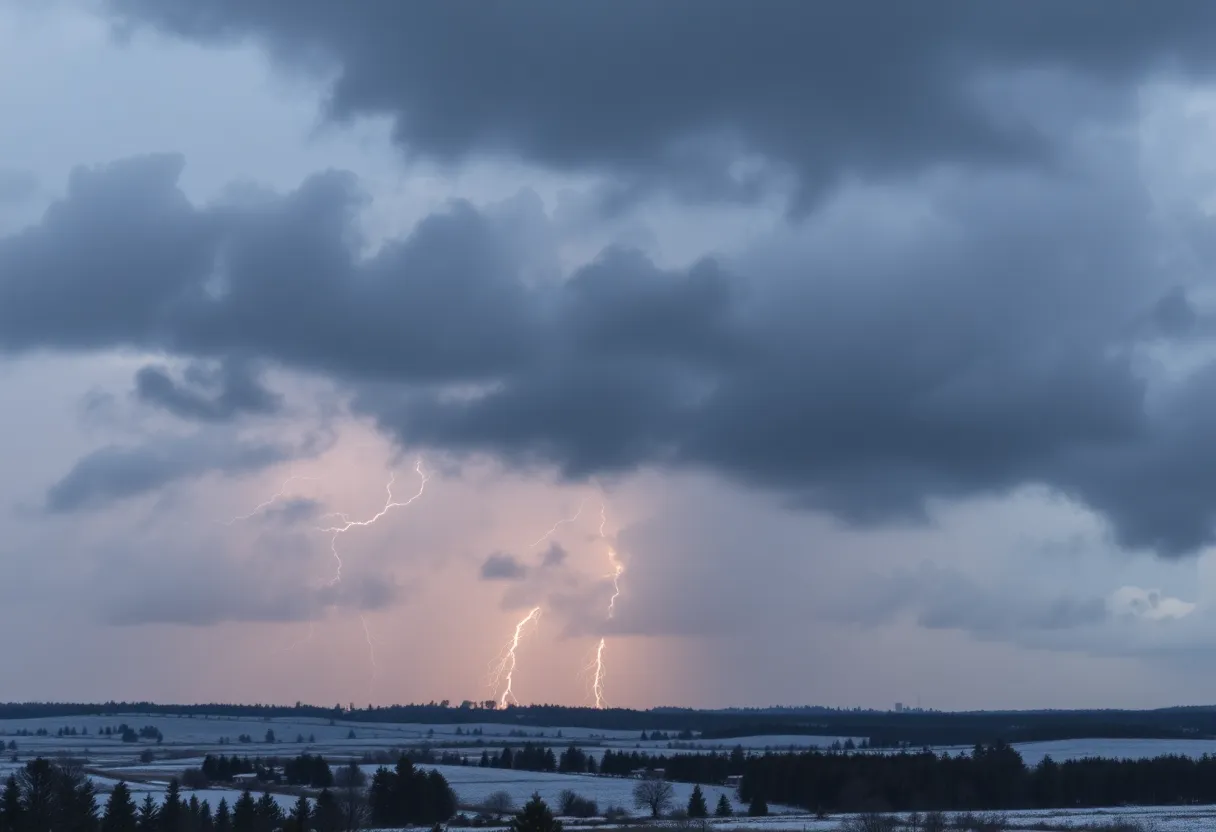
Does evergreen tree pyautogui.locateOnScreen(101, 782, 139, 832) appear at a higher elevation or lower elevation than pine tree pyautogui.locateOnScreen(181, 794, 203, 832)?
higher

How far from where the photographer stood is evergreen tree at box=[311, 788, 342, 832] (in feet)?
316

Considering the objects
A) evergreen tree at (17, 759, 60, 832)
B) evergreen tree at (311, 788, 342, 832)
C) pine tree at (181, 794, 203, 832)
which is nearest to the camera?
evergreen tree at (17, 759, 60, 832)

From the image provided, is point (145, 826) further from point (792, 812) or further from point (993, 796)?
point (993, 796)

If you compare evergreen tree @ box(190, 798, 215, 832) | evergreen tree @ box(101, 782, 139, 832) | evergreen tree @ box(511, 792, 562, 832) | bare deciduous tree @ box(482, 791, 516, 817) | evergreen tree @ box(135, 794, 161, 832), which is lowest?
bare deciduous tree @ box(482, 791, 516, 817)

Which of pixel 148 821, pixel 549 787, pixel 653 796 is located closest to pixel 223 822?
pixel 148 821

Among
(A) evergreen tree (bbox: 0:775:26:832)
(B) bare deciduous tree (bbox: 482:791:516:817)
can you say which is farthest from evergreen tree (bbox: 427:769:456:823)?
(A) evergreen tree (bbox: 0:775:26:832)

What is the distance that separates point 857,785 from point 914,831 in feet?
187

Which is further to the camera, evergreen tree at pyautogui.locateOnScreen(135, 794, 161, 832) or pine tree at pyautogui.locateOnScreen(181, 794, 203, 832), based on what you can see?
pine tree at pyautogui.locateOnScreen(181, 794, 203, 832)

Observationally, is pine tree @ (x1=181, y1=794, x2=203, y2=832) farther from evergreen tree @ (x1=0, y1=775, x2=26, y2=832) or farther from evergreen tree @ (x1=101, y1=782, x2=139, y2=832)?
evergreen tree @ (x1=0, y1=775, x2=26, y2=832)

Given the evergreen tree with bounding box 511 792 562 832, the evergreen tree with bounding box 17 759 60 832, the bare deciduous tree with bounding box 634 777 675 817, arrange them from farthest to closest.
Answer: the bare deciduous tree with bounding box 634 777 675 817 → the evergreen tree with bounding box 17 759 60 832 → the evergreen tree with bounding box 511 792 562 832

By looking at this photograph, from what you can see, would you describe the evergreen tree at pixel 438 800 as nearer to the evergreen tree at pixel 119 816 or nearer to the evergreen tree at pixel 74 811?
the evergreen tree at pixel 119 816

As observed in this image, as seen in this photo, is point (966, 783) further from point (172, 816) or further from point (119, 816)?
point (119, 816)

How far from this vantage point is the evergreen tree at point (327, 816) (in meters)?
96.2

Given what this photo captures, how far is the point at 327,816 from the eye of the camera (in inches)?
3809
